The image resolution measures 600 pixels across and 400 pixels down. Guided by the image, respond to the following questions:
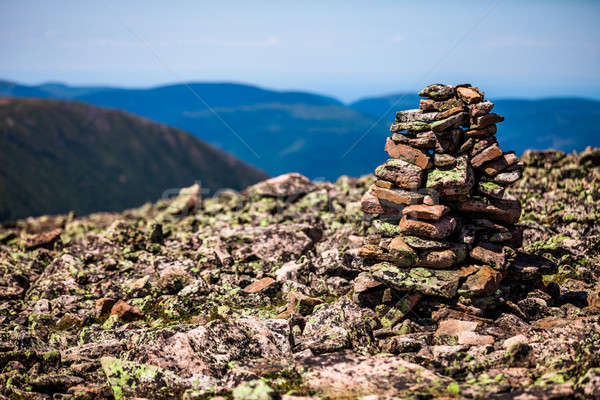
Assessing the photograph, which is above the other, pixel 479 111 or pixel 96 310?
pixel 479 111

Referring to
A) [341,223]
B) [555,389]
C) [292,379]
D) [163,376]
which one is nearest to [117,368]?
[163,376]

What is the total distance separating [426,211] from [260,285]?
23.5 feet

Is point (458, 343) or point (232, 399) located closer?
point (232, 399)

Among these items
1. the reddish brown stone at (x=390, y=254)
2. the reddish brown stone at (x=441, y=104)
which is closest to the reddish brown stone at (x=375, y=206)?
the reddish brown stone at (x=390, y=254)

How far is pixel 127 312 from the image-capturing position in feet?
55.1

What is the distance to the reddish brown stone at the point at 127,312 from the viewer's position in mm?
16766

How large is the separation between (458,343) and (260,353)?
5.72 meters

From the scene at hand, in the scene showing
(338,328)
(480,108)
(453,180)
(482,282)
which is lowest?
(338,328)

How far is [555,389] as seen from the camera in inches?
383

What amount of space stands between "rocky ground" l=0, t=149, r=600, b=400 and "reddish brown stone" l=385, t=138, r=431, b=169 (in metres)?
2.78

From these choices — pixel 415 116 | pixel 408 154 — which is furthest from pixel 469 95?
pixel 408 154

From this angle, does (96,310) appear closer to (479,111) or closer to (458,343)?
(458,343)

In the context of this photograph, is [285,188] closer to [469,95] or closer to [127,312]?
[127,312]

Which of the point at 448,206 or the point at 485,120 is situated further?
the point at 448,206
